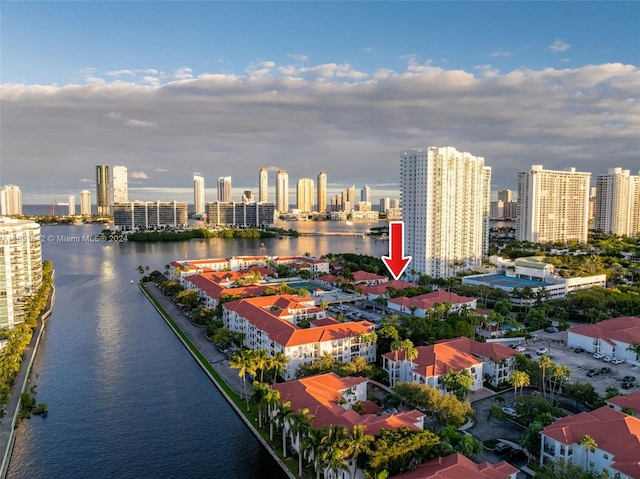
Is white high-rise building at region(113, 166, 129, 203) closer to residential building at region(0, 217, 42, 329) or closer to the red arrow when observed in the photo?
residential building at region(0, 217, 42, 329)

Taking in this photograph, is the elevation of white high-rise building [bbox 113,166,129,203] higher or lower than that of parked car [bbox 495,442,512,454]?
higher

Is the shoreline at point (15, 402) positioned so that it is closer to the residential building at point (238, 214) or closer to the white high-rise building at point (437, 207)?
the white high-rise building at point (437, 207)

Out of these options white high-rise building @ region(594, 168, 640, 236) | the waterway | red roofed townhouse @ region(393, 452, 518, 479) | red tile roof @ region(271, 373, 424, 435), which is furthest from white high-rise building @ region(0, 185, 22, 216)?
red roofed townhouse @ region(393, 452, 518, 479)

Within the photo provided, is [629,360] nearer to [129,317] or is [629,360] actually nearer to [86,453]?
[86,453]

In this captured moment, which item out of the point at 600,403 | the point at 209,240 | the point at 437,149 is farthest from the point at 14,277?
the point at 209,240

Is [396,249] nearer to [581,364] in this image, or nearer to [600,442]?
[600,442]

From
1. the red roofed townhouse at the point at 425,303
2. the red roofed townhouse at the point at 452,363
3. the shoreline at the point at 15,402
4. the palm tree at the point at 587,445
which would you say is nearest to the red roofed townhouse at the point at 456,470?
the palm tree at the point at 587,445
